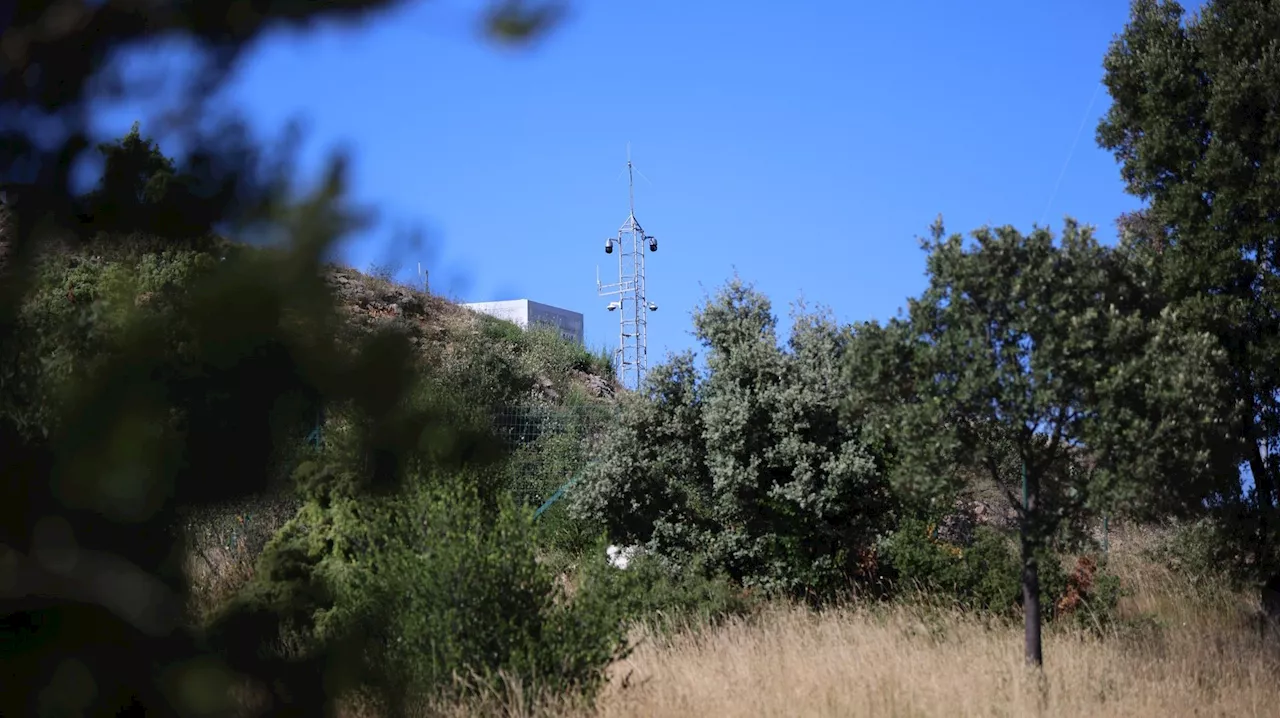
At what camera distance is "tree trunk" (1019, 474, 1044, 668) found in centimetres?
679

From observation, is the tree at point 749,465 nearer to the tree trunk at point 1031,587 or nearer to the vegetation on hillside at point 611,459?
the vegetation on hillside at point 611,459

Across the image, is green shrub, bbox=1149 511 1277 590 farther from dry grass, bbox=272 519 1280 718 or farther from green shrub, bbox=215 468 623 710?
green shrub, bbox=215 468 623 710

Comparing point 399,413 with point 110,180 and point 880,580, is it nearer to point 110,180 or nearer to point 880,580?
point 110,180

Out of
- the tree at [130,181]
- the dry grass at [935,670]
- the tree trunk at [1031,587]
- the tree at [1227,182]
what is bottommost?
the dry grass at [935,670]

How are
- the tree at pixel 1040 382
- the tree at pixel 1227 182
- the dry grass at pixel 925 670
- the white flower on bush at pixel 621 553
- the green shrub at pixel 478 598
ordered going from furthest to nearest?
1. the white flower on bush at pixel 621 553
2. the tree at pixel 1227 182
3. the tree at pixel 1040 382
4. the dry grass at pixel 925 670
5. the green shrub at pixel 478 598

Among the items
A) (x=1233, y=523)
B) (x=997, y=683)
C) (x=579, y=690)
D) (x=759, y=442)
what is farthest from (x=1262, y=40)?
(x=579, y=690)

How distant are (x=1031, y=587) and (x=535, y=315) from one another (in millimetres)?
22139

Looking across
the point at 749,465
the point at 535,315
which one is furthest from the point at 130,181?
the point at 535,315

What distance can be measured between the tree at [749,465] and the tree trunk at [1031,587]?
2.48 m

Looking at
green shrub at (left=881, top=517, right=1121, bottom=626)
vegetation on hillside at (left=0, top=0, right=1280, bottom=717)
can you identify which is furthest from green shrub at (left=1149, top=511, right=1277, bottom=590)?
green shrub at (left=881, top=517, right=1121, bottom=626)

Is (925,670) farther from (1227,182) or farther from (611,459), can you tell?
(1227,182)

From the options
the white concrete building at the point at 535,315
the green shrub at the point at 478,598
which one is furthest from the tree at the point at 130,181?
the white concrete building at the point at 535,315

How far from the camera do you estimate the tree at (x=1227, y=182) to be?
366 inches

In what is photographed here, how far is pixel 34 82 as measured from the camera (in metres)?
2.04
